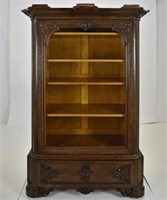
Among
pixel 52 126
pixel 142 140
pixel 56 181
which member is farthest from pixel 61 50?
pixel 142 140

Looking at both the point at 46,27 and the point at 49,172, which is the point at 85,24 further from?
the point at 49,172

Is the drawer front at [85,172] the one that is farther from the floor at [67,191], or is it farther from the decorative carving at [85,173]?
the floor at [67,191]

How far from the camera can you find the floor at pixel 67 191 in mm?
3250

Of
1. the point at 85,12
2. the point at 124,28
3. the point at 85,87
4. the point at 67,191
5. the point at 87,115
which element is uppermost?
the point at 85,12

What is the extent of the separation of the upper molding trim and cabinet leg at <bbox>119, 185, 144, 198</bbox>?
4.30ft

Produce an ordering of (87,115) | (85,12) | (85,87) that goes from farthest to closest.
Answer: (85,87)
(87,115)
(85,12)

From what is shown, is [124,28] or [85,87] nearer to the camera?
[124,28]

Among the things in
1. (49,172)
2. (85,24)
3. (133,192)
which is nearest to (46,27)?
(85,24)

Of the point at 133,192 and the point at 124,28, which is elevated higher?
the point at 124,28

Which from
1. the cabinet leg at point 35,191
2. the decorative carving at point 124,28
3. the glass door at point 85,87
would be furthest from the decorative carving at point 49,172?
the decorative carving at point 124,28

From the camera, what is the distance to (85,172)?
3209 mm

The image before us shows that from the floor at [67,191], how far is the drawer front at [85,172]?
133 mm

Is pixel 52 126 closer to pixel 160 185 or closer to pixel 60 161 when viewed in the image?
pixel 60 161

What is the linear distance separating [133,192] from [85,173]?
40cm
